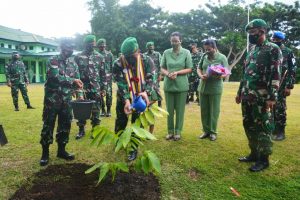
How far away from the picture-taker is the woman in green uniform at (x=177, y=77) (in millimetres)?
6098

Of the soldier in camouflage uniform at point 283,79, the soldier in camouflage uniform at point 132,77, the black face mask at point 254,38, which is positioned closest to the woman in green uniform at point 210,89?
the soldier in camouflage uniform at point 283,79

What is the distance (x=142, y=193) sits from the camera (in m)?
3.88

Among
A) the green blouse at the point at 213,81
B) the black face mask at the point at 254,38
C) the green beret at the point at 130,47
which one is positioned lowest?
the green blouse at the point at 213,81

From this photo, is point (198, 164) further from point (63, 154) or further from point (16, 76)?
point (16, 76)

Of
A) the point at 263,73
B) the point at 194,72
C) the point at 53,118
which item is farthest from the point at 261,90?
the point at 194,72

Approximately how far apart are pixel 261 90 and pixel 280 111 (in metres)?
2.27

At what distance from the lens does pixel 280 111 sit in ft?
21.2

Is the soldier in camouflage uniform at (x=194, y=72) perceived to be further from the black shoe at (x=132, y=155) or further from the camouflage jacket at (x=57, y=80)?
the camouflage jacket at (x=57, y=80)

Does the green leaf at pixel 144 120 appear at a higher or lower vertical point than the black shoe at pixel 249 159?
higher

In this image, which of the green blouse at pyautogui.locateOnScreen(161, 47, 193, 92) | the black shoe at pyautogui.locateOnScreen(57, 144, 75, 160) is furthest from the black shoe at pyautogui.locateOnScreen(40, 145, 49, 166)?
the green blouse at pyautogui.locateOnScreen(161, 47, 193, 92)

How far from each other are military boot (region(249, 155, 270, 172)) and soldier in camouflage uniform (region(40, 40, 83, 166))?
116 inches

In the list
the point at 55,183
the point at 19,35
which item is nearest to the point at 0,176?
the point at 55,183

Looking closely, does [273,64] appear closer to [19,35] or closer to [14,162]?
[14,162]

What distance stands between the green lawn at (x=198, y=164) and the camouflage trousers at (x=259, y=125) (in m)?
0.38
